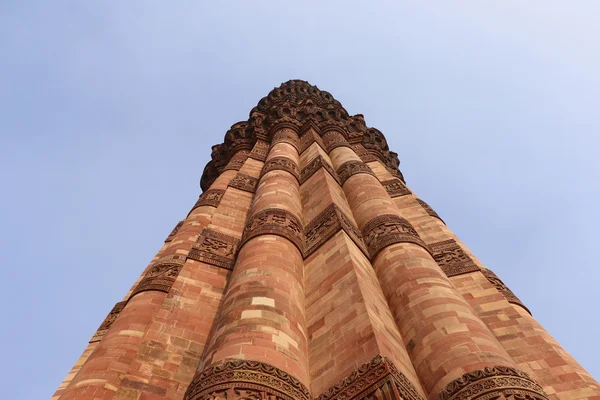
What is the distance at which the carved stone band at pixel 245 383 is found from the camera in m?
4.58

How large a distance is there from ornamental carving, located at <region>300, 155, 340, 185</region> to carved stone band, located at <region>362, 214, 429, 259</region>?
324 centimetres

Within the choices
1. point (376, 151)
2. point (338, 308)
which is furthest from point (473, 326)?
point (376, 151)

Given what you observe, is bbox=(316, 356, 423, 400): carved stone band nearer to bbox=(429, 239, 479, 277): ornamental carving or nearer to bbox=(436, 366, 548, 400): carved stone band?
bbox=(436, 366, 548, 400): carved stone band

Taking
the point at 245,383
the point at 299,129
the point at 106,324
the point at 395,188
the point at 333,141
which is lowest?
the point at 245,383

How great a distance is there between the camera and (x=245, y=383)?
464 centimetres

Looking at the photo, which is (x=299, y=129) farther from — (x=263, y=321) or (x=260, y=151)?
(x=263, y=321)

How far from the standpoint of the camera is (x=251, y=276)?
652cm

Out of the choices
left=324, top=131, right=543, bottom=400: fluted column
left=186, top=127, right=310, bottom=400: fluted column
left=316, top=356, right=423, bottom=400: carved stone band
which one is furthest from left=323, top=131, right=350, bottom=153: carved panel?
left=316, top=356, right=423, bottom=400: carved stone band

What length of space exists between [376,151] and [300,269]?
11025 millimetres

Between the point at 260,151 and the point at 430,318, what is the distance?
11140mm

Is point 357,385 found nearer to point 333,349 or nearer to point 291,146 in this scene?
point 333,349

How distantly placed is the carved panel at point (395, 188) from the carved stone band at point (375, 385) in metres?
8.54

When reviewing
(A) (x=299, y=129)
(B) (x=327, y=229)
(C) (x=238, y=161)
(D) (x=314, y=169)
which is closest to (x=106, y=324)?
(B) (x=327, y=229)

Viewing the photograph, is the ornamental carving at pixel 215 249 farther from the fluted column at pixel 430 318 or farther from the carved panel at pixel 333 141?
the carved panel at pixel 333 141
